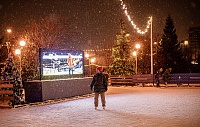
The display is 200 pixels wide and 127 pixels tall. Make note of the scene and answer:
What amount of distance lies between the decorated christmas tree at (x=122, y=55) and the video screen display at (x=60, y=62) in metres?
18.8

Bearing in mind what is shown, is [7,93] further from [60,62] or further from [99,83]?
[99,83]

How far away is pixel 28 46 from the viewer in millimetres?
45562

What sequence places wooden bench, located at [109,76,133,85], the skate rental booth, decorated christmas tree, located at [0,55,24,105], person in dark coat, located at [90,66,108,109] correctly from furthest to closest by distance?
wooden bench, located at [109,76,133,85], the skate rental booth, decorated christmas tree, located at [0,55,24,105], person in dark coat, located at [90,66,108,109]

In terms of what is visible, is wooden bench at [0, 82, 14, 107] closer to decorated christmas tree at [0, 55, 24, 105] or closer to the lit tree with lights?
decorated christmas tree at [0, 55, 24, 105]

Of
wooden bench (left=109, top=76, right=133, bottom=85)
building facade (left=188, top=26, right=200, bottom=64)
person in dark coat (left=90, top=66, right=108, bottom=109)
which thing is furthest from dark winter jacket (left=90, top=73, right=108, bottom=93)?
building facade (left=188, top=26, right=200, bottom=64)

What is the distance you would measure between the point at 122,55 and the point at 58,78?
22020 mm

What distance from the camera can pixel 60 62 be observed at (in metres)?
20.3

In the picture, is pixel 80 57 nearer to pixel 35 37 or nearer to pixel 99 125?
pixel 99 125

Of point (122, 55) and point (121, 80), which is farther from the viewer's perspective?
point (122, 55)

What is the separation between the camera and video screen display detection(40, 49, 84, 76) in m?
19.2

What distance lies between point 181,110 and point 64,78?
9436 mm

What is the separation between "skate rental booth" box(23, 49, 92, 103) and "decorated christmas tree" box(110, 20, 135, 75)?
736 inches

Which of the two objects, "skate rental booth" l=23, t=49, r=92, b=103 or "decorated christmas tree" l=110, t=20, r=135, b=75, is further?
"decorated christmas tree" l=110, t=20, r=135, b=75

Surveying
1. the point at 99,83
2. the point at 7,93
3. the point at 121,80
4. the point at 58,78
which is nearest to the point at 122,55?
the point at 121,80
